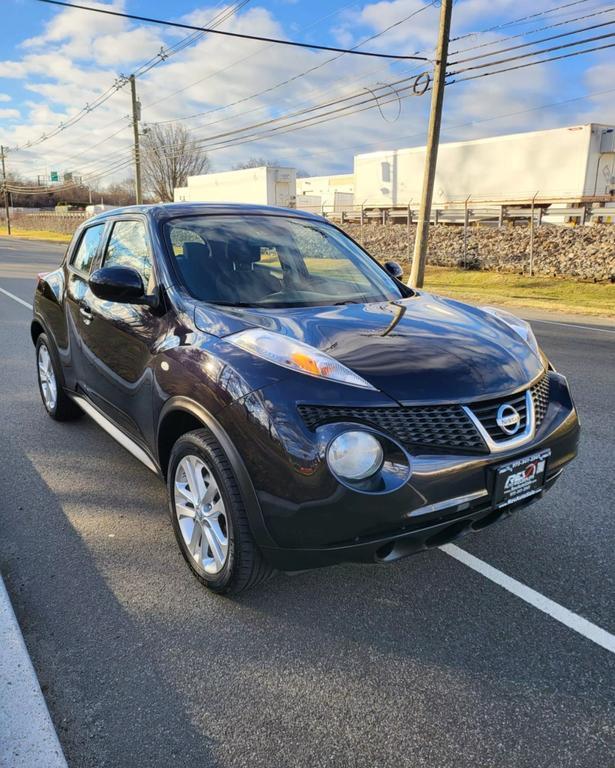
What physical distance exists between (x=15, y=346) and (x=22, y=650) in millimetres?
6780

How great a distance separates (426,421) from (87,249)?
3269 millimetres

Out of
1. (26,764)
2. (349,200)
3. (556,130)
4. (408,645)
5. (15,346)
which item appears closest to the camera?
(26,764)

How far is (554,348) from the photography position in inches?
340

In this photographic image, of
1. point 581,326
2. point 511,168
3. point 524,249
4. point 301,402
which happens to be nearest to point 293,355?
point 301,402

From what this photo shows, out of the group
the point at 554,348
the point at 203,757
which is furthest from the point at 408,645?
the point at 554,348

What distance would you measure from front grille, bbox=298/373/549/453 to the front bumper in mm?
41

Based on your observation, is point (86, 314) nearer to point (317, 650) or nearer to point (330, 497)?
point (330, 497)

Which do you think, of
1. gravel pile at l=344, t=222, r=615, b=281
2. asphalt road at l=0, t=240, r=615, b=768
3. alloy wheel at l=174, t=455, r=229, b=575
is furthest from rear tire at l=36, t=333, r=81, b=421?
gravel pile at l=344, t=222, r=615, b=281

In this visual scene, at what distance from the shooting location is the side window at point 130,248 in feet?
11.5

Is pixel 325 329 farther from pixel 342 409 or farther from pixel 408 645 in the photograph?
pixel 408 645

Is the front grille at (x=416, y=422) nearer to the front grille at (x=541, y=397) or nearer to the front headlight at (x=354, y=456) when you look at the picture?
the front headlight at (x=354, y=456)

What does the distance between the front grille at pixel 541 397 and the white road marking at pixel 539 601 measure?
2.49 ft

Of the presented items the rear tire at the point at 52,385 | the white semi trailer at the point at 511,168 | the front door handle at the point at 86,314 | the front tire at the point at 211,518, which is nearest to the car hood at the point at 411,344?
the front tire at the point at 211,518

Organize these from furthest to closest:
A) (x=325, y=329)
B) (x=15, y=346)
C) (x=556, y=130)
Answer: (x=556, y=130), (x=15, y=346), (x=325, y=329)
